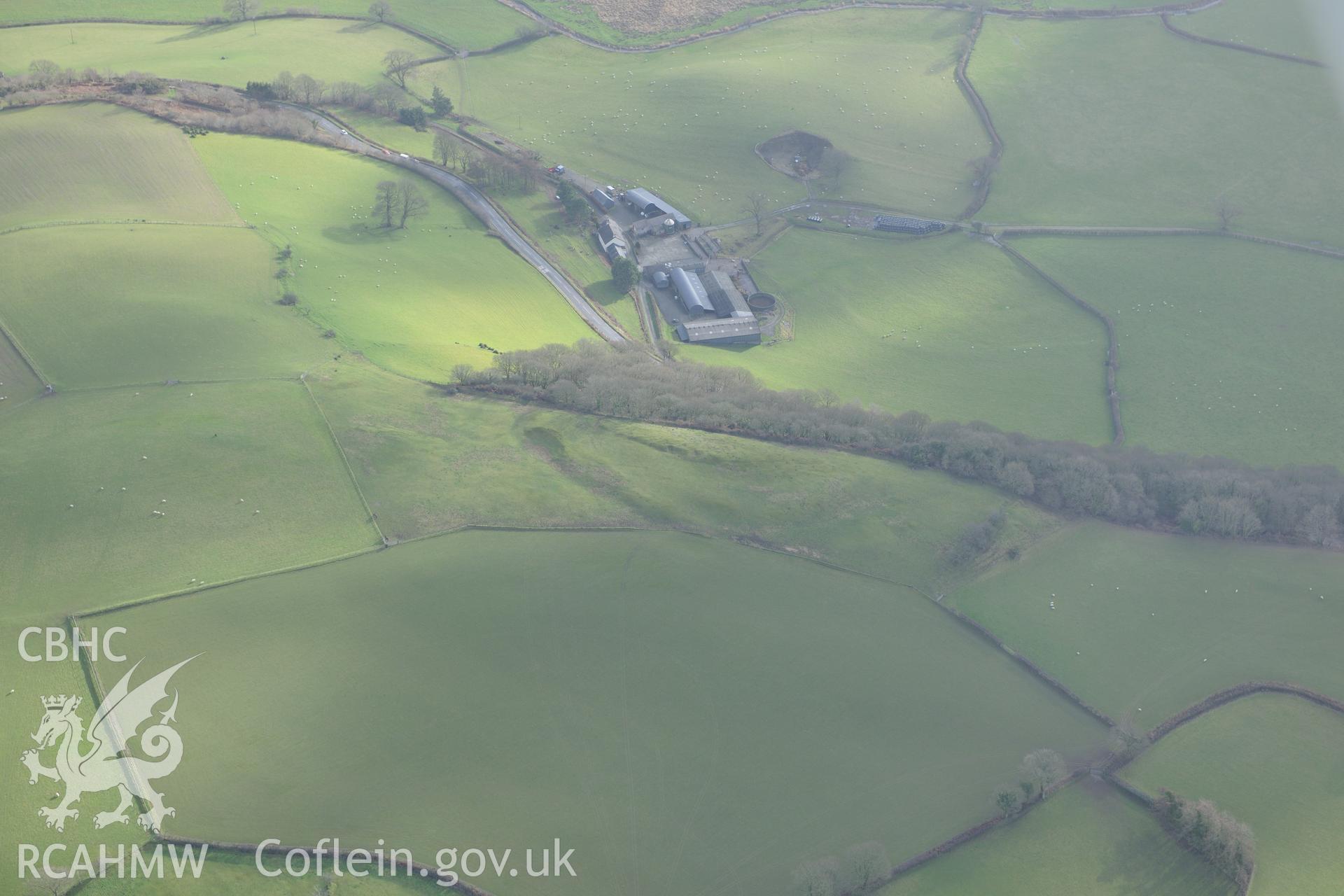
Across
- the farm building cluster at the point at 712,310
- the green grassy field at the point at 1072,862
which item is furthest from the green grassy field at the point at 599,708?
the farm building cluster at the point at 712,310

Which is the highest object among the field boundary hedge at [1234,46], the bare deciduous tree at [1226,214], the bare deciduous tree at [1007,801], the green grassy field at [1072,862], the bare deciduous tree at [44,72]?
the field boundary hedge at [1234,46]

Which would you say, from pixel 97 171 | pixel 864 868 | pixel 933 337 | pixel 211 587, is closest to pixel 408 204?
pixel 97 171

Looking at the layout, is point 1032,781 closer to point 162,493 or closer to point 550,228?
point 162,493

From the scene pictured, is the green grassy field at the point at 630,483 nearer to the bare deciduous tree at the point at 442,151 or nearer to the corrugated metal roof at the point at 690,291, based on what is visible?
the corrugated metal roof at the point at 690,291

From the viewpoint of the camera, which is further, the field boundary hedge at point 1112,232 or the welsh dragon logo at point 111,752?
the field boundary hedge at point 1112,232

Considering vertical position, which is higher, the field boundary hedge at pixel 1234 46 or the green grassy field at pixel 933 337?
the field boundary hedge at pixel 1234 46

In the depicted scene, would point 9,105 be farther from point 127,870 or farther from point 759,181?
point 127,870
